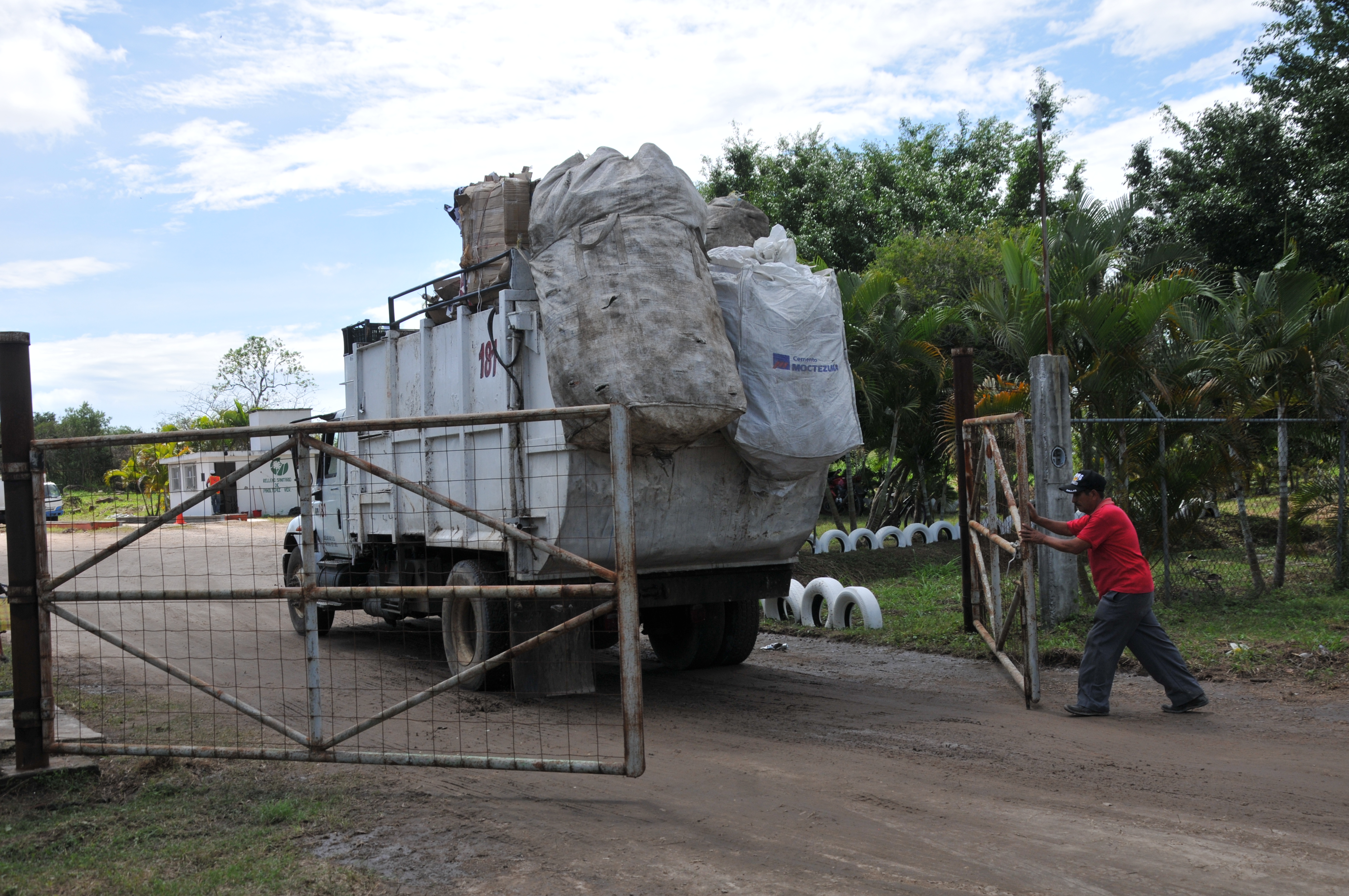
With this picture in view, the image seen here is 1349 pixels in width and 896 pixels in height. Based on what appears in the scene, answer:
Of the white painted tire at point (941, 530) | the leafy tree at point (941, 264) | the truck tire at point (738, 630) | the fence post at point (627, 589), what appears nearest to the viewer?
the fence post at point (627, 589)

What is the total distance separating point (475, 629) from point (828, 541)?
9.01 m

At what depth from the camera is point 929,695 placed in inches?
308

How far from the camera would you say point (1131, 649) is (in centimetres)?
707

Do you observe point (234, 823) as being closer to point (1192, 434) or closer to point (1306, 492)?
point (1192, 434)

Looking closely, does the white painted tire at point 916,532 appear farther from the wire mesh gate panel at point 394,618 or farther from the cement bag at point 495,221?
the cement bag at point 495,221

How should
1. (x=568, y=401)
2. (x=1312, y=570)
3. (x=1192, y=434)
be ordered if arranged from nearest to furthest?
(x=568, y=401), (x=1192, y=434), (x=1312, y=570)

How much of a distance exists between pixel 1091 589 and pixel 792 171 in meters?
21.8

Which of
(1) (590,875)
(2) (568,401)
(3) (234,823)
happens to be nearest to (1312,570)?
(2) (568,401)

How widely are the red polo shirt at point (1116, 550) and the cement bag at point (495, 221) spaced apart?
4.57 meters

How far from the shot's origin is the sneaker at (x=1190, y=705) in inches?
272

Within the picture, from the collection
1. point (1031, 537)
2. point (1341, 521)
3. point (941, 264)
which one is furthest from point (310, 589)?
point (941, 264)

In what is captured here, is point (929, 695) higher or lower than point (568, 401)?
lower

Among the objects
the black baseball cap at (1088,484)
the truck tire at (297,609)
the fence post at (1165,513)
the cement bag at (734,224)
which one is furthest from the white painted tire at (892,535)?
the black baseball cap at (1088,484)

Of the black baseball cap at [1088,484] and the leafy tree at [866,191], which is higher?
the leafy tree at [866,191]
